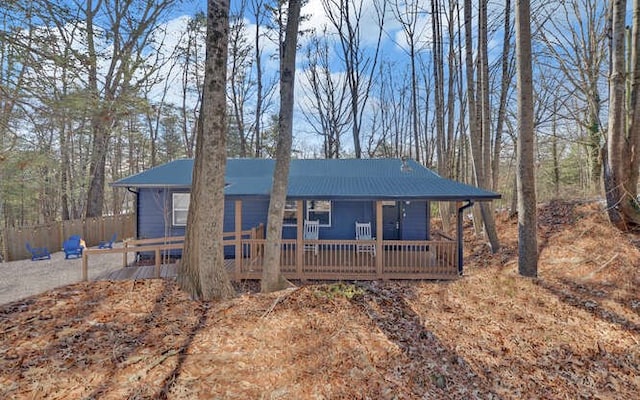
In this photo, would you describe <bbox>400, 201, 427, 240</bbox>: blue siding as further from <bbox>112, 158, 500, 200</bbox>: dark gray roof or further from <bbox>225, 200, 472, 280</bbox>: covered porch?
<bbox>225, 200, 472, 280</bbox>: covered porch

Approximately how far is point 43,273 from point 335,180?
28.8 ft

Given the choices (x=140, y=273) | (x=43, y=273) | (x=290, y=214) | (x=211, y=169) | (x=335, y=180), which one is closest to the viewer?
(x=211, y=169)

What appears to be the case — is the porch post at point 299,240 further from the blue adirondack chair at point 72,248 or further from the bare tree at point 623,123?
the blue adirondack chair at point 72,248

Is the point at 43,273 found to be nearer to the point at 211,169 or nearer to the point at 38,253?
the point at 38,253

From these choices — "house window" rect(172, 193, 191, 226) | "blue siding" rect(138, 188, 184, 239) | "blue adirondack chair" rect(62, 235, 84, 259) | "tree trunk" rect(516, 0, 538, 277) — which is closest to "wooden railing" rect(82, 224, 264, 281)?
"blue siding" rect(138, 188, 184, 239)

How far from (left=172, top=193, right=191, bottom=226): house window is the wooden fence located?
4.71 feet

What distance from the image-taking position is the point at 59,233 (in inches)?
458

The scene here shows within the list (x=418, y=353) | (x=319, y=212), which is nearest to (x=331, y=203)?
(x=319, y=212)

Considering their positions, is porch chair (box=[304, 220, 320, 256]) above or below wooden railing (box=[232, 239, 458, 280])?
above

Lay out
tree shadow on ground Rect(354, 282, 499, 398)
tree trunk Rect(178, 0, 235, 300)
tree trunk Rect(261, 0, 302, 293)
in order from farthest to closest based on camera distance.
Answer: tree trunk Rect(261, 0, 302, 293) → tree trunk Rect(178, 0, 235, 300) → tree shadow on ground Rect(354, 282, 499, 398)

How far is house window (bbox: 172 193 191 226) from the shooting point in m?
10.2

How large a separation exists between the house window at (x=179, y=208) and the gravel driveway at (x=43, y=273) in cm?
217

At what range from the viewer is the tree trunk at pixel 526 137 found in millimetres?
5656

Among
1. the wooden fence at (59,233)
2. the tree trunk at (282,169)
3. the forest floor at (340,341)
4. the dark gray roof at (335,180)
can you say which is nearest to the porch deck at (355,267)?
the dark gray roof at (335,180)
